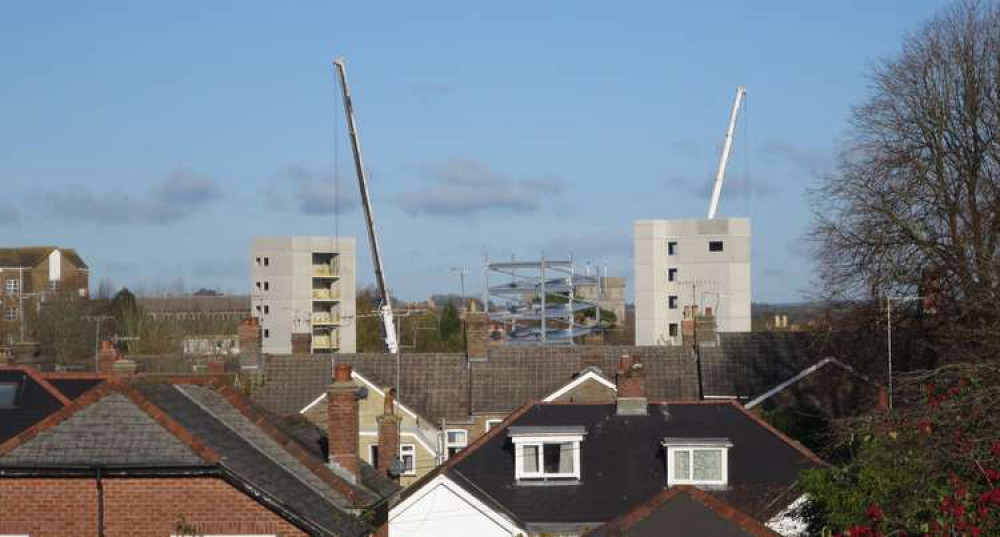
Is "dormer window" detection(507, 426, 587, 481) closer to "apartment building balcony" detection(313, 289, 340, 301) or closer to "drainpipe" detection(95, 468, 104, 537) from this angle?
"drainpipe" detection(95, 468, 104, 537)

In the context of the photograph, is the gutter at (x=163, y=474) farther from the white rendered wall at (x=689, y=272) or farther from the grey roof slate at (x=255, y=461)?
the white rendered wall at (x=689, y=272)

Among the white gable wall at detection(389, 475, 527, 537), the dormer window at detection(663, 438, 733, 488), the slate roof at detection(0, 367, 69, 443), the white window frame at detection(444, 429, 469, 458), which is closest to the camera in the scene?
the slate roof at detection(0, 367, 69, 443)

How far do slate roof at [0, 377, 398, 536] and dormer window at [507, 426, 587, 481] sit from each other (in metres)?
9.85

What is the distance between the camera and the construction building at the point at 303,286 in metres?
121

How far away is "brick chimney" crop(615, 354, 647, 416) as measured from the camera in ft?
113

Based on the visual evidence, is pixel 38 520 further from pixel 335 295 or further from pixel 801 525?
pixel 335 295

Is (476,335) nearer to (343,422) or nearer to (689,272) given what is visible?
(343,422)

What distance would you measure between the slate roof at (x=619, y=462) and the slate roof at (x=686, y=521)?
725 cm

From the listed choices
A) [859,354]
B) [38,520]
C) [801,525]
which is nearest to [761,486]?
[801,525]

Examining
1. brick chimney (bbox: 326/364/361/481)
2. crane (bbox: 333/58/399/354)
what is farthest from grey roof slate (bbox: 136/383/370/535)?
crane (bbox: 333/58/399/354)

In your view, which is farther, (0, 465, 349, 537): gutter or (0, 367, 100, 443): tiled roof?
(0, 367, 100, 443): tiled roof

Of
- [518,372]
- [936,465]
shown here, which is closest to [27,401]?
[936,465]

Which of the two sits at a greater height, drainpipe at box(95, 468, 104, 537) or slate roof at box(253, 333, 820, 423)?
slate roof at box(253, 333, 820, 423)

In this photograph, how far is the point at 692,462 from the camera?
107 ft
